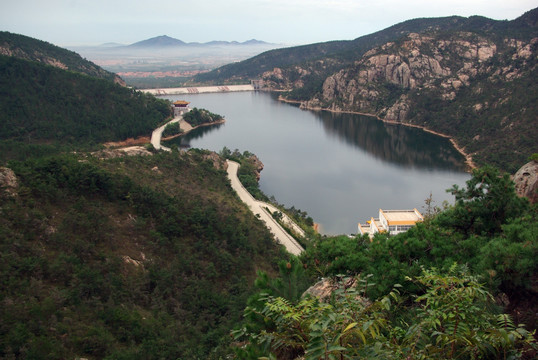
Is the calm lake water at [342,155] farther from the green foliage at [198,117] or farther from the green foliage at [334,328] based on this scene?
the green foliage at [334,328]

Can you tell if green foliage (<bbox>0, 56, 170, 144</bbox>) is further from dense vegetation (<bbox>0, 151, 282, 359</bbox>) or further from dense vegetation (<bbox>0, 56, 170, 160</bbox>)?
dense vegetation (<bbox>0, 151, 282, 359</bbox>)

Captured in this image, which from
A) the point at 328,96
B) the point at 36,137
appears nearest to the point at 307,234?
the point at 36,137

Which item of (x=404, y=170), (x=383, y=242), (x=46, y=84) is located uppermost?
(x=46, y=84)

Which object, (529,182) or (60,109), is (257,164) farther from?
(529,182)

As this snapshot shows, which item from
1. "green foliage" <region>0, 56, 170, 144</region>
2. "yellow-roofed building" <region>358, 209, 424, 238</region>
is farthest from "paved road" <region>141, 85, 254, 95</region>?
"yellow-roofed building" <region>358, 209, 424, 238</region>

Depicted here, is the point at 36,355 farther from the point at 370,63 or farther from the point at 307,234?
the point at 370,63

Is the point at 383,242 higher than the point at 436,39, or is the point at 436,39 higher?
the point at 436,39
